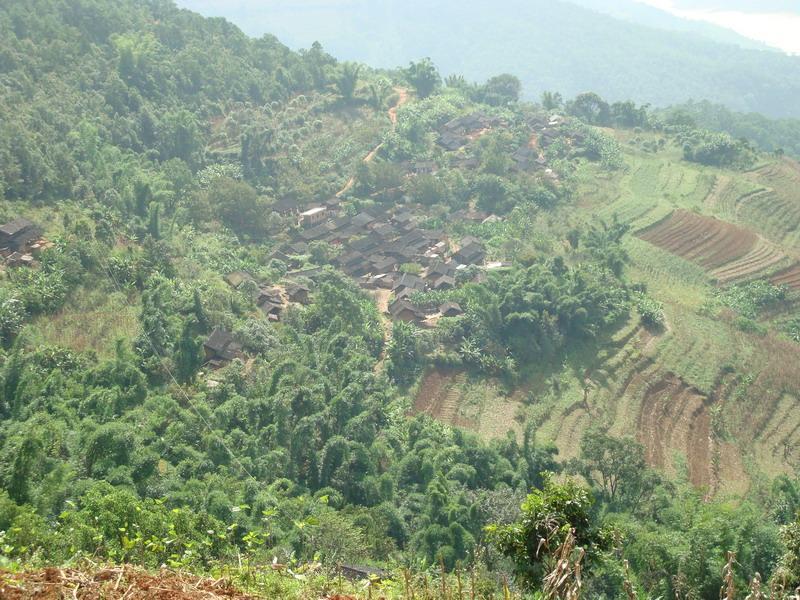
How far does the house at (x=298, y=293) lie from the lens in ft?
86.9

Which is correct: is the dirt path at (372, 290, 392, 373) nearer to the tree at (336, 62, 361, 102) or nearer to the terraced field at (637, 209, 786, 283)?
the terraced field at (637, 209, 786, 283)

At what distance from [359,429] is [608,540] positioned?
10320mm

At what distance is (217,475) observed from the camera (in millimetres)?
15102

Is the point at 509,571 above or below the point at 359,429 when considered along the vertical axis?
above

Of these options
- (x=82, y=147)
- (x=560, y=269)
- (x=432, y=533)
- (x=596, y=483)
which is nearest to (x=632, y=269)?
(x=560, y=269)

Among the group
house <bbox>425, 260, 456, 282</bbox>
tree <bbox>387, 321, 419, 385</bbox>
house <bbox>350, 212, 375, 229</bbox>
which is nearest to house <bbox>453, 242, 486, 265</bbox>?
house <bbox>425, 260, 456, 282</bbox>

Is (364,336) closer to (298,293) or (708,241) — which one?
(298,293)

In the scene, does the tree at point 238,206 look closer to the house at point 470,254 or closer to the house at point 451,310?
the house at point 470,254

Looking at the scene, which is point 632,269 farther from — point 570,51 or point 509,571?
point 570,51

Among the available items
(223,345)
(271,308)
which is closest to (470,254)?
(271,308)

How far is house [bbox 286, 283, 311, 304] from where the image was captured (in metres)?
26.5

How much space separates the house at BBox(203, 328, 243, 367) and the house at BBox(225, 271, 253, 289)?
4.99m

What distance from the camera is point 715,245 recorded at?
3181cm

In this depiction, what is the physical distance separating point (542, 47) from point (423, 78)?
117 m
